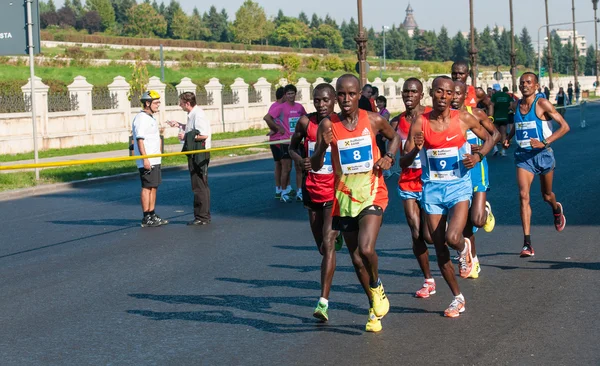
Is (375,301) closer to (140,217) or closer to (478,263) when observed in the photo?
(478,263)

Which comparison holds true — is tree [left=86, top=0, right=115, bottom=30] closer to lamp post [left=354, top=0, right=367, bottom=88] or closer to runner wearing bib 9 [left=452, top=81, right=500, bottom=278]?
lamp post [left=354, top=0, right=367, bottom=88]

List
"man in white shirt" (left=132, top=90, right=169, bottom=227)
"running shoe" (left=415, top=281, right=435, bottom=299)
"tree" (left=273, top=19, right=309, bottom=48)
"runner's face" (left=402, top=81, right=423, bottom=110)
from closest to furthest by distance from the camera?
"running shoe" (left=415, top=281, right=435, bottom=299) → "runner's face" (left=402, top=81, right=423, bottom=110) → "man in white shirt" (left=132, top=90, right=169, bottom=227) → "tree" (left=273, top=19, right=309, bottom=48)

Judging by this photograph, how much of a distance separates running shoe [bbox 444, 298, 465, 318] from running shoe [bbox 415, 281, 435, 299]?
2.35ft

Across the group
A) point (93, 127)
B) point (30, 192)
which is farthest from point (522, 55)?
point (30, 192)

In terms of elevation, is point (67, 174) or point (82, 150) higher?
point (82, 150)

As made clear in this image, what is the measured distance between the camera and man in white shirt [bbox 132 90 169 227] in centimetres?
1276

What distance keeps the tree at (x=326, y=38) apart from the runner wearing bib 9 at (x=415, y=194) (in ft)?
525

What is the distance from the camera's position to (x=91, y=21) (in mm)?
131500

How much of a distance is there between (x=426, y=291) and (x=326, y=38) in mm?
161778

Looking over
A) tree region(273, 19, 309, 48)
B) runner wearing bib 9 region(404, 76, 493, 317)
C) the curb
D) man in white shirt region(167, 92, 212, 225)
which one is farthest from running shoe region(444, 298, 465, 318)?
tree region(273, 19, 309, 48)

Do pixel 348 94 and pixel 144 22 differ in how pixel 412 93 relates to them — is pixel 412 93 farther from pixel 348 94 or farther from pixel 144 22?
pixel 144 22

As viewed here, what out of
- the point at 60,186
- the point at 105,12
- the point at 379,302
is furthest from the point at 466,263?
the point at 105,12

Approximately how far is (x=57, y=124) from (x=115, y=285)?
22263 millimetres

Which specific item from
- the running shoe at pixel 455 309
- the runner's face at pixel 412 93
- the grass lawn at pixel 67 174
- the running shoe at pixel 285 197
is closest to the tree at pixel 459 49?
the grass lawn at pixel 67 174
